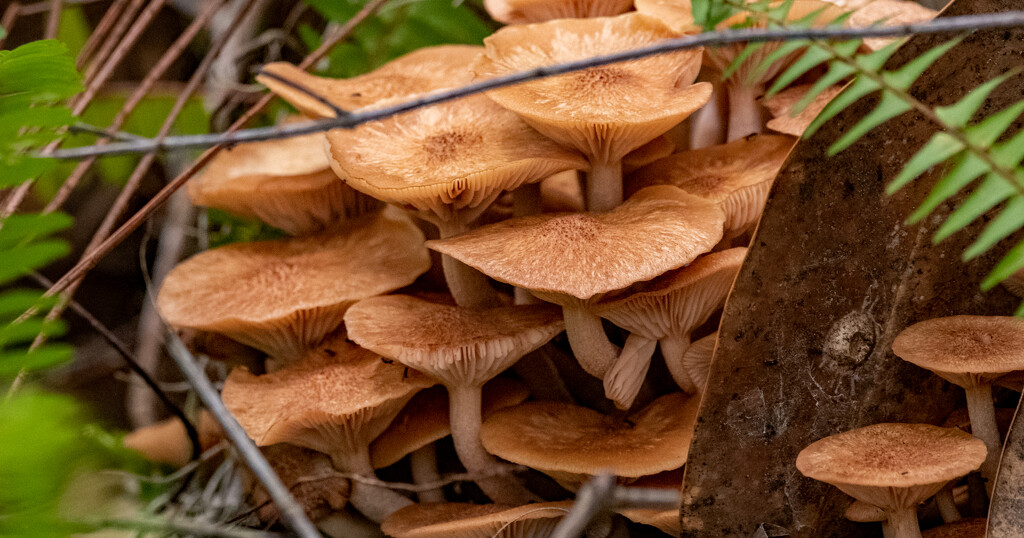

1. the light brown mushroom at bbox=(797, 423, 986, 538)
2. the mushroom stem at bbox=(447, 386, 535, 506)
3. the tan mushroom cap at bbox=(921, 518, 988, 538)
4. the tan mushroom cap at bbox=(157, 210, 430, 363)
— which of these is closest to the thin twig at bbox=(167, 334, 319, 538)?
the tan mushroom cap at bbox=(157, 210, 430, 363)

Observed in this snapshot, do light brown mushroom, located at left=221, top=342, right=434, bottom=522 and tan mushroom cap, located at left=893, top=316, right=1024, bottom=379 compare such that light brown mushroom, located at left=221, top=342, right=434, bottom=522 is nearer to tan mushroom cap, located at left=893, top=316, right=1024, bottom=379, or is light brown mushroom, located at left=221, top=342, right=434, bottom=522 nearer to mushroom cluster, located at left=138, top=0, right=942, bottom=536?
mushroom cluster, located at left=138, top=0, right=942, bottom=536

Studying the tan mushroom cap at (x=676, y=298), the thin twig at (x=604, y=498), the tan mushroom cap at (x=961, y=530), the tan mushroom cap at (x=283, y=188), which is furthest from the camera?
the tan mushroom cap at (x=283, y=188)

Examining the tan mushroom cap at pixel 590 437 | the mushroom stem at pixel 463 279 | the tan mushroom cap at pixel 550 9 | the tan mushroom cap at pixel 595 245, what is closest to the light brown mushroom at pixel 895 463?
the tan mushroom cap at pixel 590 437

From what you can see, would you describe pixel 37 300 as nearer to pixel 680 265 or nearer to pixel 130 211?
pixel 680 265

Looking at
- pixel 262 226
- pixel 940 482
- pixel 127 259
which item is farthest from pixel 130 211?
pixel 940 482

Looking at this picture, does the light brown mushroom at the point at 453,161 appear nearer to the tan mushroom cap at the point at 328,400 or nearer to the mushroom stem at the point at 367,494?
the tan mushroom cap at the point at 328,400

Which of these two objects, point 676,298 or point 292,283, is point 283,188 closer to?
point 292,283
